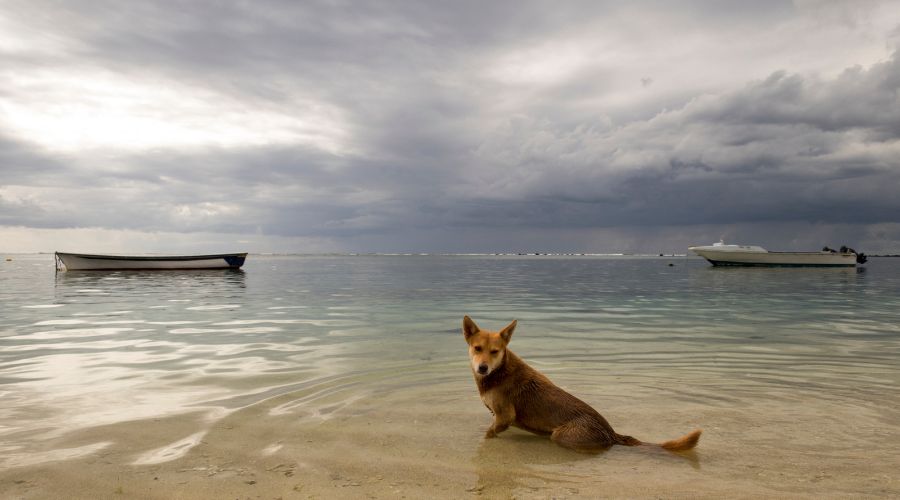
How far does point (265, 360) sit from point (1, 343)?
8.77 metres

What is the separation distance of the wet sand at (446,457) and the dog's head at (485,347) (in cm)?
103

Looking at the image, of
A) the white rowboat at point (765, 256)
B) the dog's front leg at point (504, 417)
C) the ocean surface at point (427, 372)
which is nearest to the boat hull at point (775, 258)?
the white rowboat at point (765, 256)

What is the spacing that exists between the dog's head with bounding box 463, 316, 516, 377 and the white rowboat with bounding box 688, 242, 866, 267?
97.9 metres

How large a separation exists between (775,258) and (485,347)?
104 m

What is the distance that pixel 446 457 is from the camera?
6.12 m

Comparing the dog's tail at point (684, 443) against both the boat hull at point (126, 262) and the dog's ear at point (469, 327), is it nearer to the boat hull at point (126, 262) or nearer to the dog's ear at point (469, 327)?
the dog's ear at point (469, 327)

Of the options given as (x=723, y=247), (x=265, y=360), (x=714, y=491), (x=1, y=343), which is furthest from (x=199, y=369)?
(x=723, y=247)

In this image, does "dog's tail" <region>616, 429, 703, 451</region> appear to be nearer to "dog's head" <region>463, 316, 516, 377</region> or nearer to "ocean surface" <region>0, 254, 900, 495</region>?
"ocean surface" <region>0, 254, 900, 495</region>

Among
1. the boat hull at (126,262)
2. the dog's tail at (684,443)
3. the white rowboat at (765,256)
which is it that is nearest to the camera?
the dog's tail at (684,443)

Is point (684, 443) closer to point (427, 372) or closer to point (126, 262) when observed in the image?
point (427, 372)

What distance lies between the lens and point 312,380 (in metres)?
10.5

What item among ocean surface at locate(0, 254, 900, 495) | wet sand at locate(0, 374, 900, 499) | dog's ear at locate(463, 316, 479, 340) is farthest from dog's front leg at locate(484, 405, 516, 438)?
dog's ear at locate(463, 316, 479, 340)

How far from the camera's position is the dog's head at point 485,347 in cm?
618

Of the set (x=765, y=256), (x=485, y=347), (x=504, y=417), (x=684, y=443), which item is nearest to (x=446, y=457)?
(x=504, y=417)
